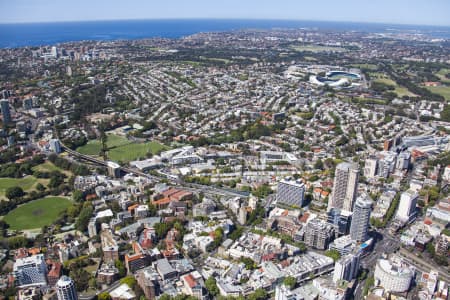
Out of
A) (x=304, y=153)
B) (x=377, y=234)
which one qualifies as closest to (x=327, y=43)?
(x=304, y=153)

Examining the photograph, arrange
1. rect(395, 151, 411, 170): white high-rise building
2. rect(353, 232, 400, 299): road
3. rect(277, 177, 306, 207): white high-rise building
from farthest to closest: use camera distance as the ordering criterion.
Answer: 1. rect(395, 151, 411, 170): white high-rise building
2. rect(277, 177, 306, 207): white high-rise building
3. rect(353, 232, 400, 299): road

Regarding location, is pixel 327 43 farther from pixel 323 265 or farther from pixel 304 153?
pixel 323 265

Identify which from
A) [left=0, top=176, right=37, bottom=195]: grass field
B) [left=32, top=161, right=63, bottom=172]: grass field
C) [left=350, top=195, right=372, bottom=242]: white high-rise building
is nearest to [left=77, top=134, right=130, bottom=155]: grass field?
[left=32, top=161, right=63, bottom=172]: grass field

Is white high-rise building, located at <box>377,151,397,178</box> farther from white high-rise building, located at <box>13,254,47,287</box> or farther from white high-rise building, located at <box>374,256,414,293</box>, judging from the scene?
white high-rise building, located at <box>13,254,47,287</box>

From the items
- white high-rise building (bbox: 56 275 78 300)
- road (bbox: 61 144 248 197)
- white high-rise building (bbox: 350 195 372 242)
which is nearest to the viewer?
white high-rise building (bbox: 56 275 78 300)

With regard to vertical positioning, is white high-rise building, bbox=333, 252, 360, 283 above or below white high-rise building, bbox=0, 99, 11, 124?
below

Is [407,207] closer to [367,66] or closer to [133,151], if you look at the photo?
[133,151]
